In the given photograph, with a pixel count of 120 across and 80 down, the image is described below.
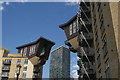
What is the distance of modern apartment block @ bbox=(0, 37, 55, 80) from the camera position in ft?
260

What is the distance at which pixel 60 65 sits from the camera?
179 meters

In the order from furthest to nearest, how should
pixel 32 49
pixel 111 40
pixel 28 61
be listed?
1. pixel 32 49
2. pixel 28 61
3. pixel 111 40

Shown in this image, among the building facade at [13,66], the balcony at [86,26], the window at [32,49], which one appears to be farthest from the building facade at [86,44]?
the window at [32,49]

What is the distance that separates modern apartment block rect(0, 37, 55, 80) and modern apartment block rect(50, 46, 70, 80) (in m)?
79.9

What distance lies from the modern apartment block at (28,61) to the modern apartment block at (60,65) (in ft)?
262

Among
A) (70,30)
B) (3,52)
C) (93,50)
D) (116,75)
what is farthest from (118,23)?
(3,52)

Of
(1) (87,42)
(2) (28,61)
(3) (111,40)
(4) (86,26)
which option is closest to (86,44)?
(1) (87,42)

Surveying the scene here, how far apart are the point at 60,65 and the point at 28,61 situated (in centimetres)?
9910

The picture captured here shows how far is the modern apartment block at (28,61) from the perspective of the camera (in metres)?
79.3

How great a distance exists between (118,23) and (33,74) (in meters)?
64.1

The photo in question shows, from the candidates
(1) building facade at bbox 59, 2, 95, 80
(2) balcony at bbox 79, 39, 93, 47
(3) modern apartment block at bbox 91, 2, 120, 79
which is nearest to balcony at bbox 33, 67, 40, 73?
(1) building facade at bbox 59, 2, 95, 80

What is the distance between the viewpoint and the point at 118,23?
844 inches

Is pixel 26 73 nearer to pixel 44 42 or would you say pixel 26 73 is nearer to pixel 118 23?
pixel 44 42

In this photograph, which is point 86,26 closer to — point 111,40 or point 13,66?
point 111,40
